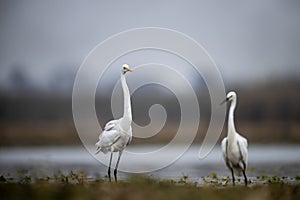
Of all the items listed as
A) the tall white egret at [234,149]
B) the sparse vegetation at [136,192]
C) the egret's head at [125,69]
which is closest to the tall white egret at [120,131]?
the egret's head at [125,69]

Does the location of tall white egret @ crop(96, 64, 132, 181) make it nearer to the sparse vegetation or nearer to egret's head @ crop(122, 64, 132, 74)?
egret's head @ crop(122, 64, 132, 74)

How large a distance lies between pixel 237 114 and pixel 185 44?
30.8m

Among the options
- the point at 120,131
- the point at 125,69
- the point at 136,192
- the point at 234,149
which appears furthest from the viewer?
the point at 125,69

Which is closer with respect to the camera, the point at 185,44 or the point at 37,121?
the point at 185,44

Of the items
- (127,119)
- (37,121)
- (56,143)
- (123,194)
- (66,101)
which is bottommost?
(123,194)

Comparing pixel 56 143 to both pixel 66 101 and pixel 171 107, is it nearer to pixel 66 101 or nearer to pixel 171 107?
pixel 171 107

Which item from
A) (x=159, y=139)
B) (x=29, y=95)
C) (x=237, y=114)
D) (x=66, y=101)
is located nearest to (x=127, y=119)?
(x=159, y=139)

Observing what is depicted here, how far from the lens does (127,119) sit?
1438 cm

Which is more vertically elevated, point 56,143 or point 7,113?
point 7,113

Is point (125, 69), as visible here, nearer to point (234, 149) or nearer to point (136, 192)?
point (234, 149)

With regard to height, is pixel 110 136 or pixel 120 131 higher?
pixel 120 131

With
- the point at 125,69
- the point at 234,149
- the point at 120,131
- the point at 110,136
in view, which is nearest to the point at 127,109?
the point at 120,131

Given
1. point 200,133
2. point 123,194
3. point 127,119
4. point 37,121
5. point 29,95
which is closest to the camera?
point 123,194

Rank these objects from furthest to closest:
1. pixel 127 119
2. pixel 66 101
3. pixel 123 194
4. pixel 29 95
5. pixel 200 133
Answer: pixel 29 95, pixel 66 101, pixel 200 133, pixel 127 119, pixel 123 194
